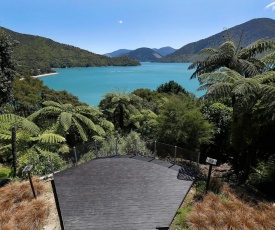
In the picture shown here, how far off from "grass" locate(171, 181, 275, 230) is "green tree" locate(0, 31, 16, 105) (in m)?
9.59

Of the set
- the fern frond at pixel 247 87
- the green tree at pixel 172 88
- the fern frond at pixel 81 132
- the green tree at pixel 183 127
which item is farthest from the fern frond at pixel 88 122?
the green tree at pixel 172 88

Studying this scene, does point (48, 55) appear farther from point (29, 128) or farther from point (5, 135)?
point (5, 135)

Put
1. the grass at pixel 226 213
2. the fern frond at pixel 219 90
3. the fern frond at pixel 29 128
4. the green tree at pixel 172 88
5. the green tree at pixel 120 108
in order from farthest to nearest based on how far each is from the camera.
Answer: the green tree at pixel 172 88 → the green tree at pixel 120 108 → the fern frond at pixel 29 128 → the fern frond at pixel 219 90 → the grass at pixel 226 213

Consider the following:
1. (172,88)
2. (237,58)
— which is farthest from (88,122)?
(172,88)

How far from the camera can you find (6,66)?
1075 cm

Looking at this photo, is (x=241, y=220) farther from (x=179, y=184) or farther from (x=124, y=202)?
(x=124, y=202)

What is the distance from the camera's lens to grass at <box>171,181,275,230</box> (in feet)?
15.7

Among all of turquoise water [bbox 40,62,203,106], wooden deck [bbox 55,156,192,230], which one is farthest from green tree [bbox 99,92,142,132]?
turquoise water [bbox 40,62,203,106]

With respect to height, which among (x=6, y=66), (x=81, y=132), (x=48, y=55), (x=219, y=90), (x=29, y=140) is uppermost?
(x=48, y=55)

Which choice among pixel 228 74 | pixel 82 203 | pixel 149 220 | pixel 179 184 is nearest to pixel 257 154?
pixel 228 74

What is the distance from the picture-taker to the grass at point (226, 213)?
478cm

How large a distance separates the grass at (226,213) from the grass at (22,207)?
3145mm

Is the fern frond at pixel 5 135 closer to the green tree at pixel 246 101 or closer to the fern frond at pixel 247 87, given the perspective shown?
the green tree at pixel 246 101

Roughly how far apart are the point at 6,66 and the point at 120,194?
8603 mm
